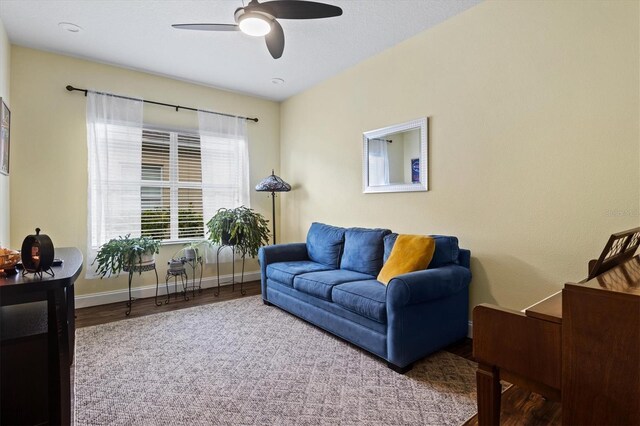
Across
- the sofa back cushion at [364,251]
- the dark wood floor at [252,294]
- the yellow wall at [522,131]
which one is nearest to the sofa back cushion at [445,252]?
the yellow wall at [522,131]

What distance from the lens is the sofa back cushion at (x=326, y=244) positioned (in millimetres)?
3516

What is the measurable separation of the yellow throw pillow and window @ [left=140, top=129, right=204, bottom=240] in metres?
2.80

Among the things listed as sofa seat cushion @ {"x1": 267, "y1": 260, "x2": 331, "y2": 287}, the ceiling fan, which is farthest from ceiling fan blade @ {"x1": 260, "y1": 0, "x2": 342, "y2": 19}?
sofa seat cushion @ {"x1": 267, "y1": 260, "x2": 331, "y2": 287}

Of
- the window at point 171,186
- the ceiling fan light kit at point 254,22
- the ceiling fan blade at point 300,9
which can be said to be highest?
the ceiling fan blade at point 300,9

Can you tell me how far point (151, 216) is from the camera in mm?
4082

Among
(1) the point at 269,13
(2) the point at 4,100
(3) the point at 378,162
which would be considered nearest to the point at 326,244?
(3) the point at 378,162

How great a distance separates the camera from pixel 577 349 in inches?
Result: 39.8

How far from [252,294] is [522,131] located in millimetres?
3363

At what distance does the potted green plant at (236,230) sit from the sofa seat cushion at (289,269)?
29.7 inches

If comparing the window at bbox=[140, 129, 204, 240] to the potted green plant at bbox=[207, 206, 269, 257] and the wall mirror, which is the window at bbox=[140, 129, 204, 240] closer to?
the potted green plant at bbox=[207, 206, 269, 257]

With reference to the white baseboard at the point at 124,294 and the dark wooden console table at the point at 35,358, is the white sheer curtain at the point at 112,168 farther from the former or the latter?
the dark wooden console table at the point at 35,358

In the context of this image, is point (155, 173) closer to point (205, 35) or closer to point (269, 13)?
point (205, 35)

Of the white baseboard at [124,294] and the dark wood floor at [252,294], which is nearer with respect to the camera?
the dark wood floor at [252,294]

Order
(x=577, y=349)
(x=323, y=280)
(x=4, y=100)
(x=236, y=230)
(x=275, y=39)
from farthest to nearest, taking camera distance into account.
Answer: (x=236, y=230), (x=4, y=100), (x=323, y=280), (x=275, y=39), (x=577, y=349)
